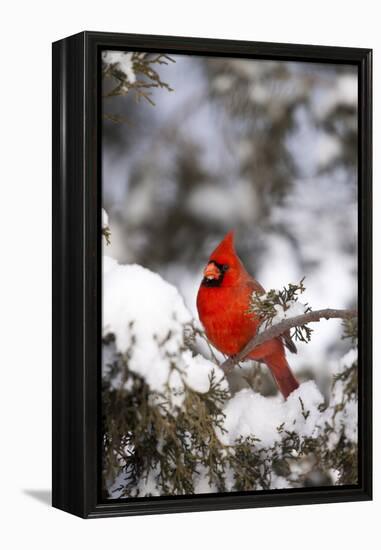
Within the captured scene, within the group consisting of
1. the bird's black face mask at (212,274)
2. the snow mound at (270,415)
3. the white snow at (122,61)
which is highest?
the white snow at (122,61)

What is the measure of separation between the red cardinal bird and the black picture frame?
50cm

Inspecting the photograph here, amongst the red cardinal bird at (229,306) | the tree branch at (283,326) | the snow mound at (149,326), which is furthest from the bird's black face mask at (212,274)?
the tree branch at (283,326)

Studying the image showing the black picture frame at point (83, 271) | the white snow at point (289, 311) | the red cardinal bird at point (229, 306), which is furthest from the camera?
the white snow at point (289, 311)

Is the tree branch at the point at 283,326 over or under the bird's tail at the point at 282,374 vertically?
over

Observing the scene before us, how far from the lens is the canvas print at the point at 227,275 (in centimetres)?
574

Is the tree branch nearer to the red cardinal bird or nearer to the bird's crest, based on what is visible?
the red cardinal bird

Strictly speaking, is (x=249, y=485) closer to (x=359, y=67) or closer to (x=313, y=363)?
(x=313, y=363)

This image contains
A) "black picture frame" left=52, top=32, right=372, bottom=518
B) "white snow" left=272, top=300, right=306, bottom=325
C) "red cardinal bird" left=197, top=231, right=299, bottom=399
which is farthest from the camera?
"white snow" left=272, top=300, right=306, bottom=325

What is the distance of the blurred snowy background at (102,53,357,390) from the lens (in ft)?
18.9

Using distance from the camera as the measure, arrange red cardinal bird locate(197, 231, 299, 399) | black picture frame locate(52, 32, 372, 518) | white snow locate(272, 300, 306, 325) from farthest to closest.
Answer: white snow locate(272, 300, 306, 325), red cardinal bird locate(197, 231, 299, 399), black picture frame locate(52, 32, 372, 518)

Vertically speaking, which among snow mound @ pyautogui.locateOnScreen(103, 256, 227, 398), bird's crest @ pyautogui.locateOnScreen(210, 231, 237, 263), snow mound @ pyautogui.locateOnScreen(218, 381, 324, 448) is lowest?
snow mound @ pyautogui.locateOnScreen(218, 381, 324, 448)

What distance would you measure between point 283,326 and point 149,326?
667 mm

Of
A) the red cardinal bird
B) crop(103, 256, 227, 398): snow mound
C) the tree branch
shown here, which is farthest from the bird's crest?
the tree branch

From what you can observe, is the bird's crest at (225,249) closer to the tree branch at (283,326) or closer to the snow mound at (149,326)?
the snow mound at (149,326)
